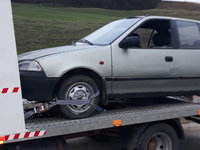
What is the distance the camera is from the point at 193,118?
232 inches

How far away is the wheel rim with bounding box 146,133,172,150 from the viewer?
17.1 ft

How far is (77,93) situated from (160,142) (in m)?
1.60

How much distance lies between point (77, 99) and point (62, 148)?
26.7 inches

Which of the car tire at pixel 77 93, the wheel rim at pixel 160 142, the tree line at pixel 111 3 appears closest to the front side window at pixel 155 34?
the car tire at pixel 77 93

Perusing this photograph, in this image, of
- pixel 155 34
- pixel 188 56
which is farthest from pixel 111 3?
pixel 188 56

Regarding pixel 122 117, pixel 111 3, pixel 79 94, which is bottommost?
pixel 122 117

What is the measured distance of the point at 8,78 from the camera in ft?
12.4

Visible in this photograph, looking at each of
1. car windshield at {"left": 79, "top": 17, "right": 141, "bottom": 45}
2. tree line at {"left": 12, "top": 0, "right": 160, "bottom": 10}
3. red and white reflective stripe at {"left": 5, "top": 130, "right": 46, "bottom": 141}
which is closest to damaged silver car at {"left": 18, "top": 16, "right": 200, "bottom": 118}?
car windshield at {"left": 79, "top": 17, "right": 141, "bottom": 45}

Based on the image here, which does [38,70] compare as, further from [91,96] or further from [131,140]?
[131,140]

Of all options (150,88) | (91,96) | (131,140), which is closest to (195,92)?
(150,88)

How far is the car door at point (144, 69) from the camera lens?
5.00 m

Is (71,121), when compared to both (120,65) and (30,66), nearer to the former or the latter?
(30,66)

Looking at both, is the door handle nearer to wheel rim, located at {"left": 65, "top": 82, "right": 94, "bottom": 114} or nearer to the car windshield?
the car windshield

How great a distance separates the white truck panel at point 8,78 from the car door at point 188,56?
280 cm
